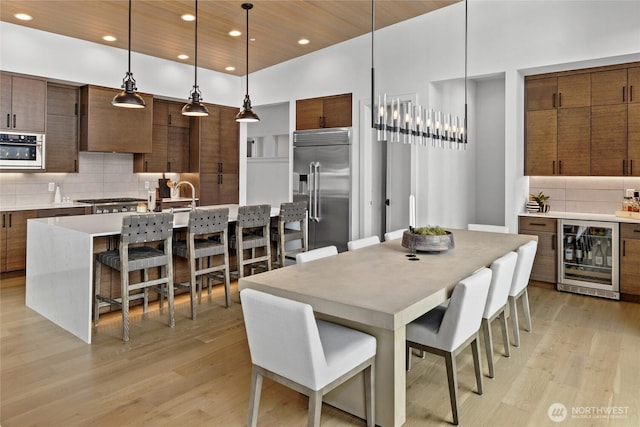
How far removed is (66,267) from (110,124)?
3.24 m

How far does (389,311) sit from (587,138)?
166 inches

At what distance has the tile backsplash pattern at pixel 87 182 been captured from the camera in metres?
5.67

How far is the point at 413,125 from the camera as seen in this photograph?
3.54m

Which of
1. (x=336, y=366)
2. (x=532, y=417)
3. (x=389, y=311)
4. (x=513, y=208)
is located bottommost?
(x=532, y=417)

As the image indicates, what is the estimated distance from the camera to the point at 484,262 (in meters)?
2.88

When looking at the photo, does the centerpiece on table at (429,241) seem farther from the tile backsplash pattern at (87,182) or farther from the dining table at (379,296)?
the tile backsplash pattern at (87,182)

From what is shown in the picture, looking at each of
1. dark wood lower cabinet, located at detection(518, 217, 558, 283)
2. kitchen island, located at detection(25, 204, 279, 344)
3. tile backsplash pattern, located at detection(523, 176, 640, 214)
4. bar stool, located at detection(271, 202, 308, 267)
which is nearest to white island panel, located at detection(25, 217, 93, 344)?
kitchen island, located at detection(25, 204, 279, 344)

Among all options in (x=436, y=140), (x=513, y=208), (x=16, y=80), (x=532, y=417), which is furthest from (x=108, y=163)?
(x=532, y=417)

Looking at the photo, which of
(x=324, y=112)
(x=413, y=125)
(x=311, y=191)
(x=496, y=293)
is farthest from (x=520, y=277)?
(x=324, y=112)

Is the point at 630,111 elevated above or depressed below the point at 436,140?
above

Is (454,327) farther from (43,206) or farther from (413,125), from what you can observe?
(43,206)

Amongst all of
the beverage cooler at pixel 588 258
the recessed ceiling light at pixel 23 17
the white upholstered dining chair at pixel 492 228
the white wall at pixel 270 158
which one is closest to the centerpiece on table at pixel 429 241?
the white upholstered dining chair at pixel 492 228

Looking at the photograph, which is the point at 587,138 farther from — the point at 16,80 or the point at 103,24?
the point at 16,80

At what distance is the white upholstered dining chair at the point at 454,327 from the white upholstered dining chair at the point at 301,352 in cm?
38
